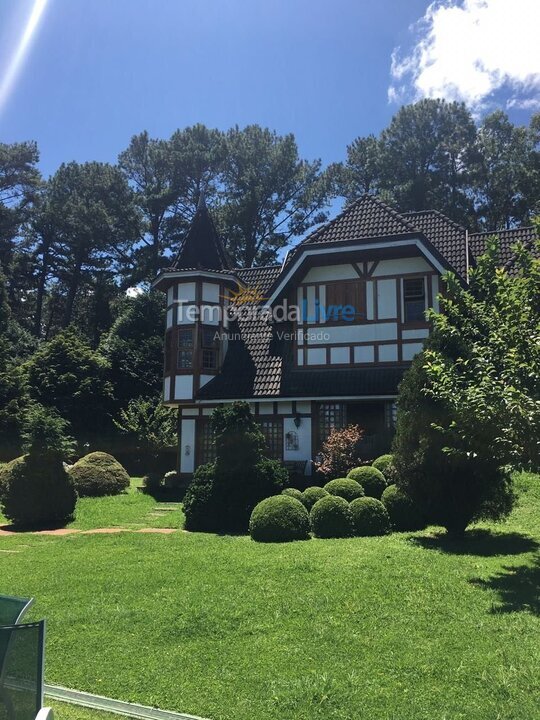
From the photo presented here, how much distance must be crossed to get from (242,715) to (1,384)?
88.4 ft

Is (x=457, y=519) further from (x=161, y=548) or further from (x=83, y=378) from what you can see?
(x=83, y=378)

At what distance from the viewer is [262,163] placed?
149 ft

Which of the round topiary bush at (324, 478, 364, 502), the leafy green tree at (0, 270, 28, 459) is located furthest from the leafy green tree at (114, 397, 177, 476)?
the round topiary bush at (324, 478, 364, 502)

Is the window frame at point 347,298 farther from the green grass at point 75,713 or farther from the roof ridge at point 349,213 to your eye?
the green grass at point 75,713

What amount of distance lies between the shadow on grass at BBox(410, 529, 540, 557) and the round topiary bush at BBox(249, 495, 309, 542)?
2.14 metres

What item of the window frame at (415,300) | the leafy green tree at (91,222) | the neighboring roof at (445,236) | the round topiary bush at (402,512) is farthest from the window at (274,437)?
the leafy green tree at (91,222)

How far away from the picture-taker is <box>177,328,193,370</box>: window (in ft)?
67.4

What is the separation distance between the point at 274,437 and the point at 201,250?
7.86 metres

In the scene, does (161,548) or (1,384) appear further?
(1,384)

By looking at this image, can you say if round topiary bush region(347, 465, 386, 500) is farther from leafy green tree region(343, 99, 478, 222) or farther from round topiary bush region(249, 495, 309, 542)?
leafy green tree region(343, 99, 478, 222)

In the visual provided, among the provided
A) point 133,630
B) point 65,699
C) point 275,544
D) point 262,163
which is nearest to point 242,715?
point 65,699

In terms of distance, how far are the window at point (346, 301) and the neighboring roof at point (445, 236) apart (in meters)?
2.78

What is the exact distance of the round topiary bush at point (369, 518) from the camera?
11.4m

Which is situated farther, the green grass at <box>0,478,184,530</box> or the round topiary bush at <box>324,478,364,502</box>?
the green grass at <box>0,478,184,530</box>
